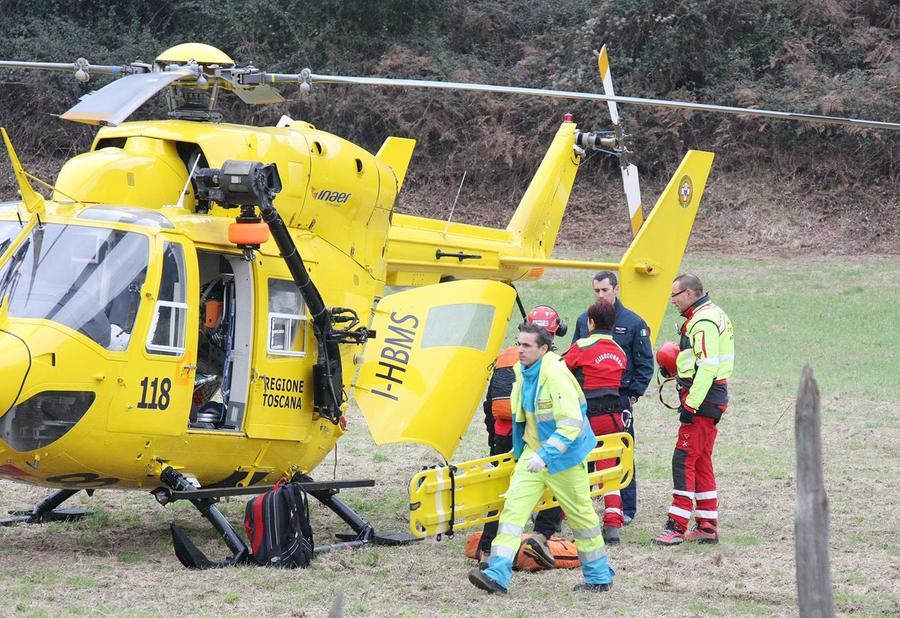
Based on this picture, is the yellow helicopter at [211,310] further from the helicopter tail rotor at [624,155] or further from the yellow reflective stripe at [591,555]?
the helicopter tail rotor at [624,155]

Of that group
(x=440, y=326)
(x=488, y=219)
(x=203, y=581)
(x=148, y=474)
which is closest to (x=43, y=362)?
(x=148, y=474)

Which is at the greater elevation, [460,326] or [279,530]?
[460,326]

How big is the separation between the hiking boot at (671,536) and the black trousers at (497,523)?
784 mm

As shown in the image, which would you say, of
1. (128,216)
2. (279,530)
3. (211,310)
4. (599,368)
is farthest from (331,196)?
(279,530)

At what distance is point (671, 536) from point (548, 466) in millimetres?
1864

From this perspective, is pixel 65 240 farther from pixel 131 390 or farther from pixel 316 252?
pixel 316 252

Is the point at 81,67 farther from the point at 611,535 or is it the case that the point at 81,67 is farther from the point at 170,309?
the point at 611,535

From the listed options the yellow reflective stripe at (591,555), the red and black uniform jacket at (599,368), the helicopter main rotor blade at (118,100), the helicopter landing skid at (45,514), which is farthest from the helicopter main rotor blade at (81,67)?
the yellow reflective stripe at (591,555)

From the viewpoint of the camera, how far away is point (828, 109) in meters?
29.2

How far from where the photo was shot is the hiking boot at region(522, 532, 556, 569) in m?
7.77

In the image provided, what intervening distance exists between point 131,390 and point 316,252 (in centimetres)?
179

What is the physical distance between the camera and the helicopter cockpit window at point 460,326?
28.8 feet

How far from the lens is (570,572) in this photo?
25.4ft

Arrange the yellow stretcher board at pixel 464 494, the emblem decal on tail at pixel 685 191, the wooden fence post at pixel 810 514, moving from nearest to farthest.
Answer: the wooden fence post at pixel 810 514 < the yellow stretcher board at pixel 464 494 < the emblem decal on tail at pixel 685 191
